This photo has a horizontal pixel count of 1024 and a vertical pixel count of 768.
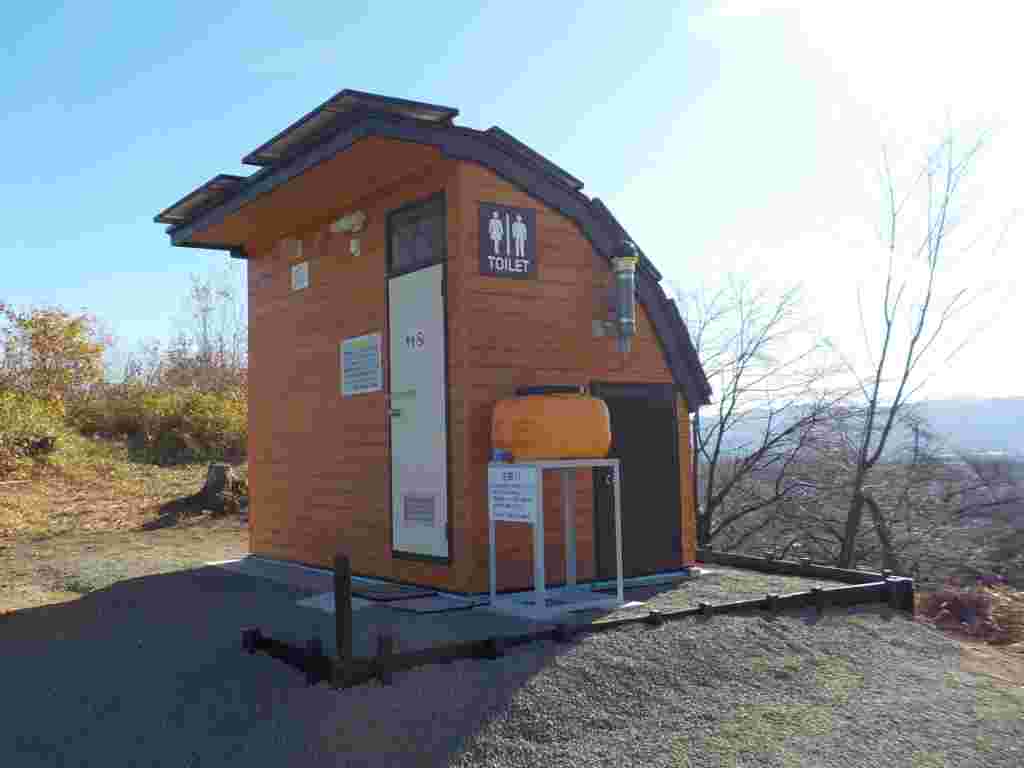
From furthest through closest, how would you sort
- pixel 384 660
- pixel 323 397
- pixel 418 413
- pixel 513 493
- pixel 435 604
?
pixel 323 397
pixel 418 413
pixel 435 604
pixel 513 493
pixel 384 660

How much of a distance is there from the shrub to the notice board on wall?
8.85 metres

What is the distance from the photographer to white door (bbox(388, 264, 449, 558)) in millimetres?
6949

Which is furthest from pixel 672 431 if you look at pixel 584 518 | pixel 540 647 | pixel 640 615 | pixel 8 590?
pixel 8 590

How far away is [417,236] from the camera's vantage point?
289 inches

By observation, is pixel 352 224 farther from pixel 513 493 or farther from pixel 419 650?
pixel 419 650

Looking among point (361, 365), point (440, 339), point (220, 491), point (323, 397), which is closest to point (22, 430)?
point (220, 491)

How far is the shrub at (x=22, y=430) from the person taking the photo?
14461mm

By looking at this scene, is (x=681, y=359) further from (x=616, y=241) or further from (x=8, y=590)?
(x=8, y=590)

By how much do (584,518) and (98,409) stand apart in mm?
13687

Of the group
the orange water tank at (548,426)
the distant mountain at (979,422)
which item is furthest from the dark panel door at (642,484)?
the distant mountain at (979,422)

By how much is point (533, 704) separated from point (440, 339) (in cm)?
323

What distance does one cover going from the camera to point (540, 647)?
514 centimetres

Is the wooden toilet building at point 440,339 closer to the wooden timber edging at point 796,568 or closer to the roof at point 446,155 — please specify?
the roof at point 446,155

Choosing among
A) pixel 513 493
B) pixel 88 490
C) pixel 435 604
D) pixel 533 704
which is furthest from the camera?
pixel 88 490
